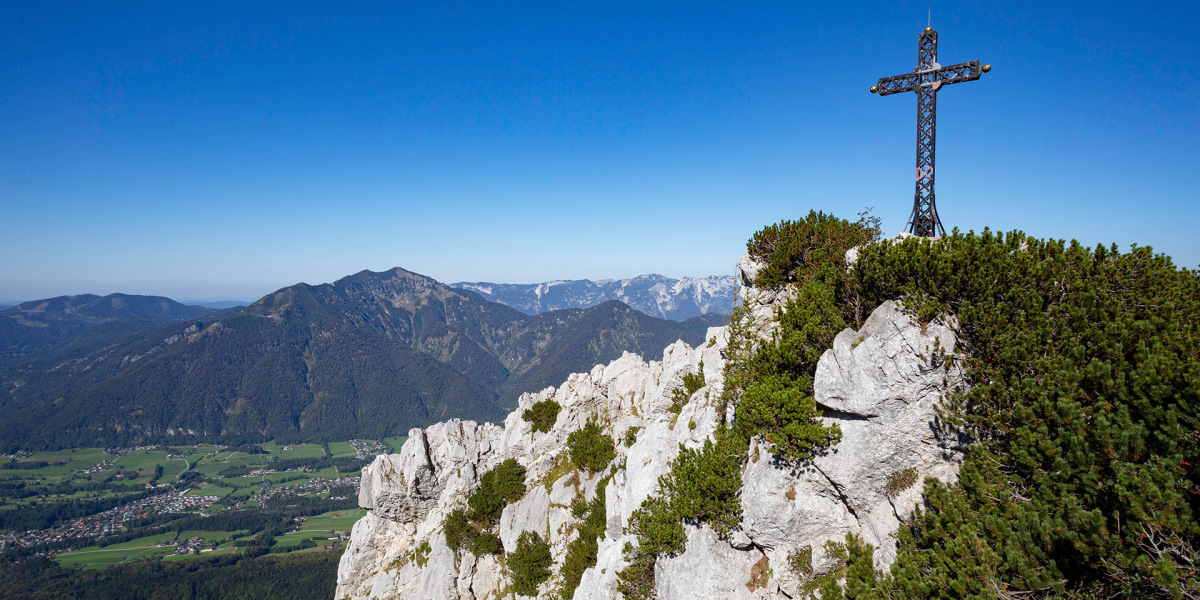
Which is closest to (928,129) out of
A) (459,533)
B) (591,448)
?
(591,448)

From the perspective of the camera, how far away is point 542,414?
51375mm

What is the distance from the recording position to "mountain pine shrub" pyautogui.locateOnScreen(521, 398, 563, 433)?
164 ft

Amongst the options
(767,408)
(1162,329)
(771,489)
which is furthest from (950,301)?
(771,489)

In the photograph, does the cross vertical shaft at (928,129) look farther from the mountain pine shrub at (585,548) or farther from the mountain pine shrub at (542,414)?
the mountain pine shrub at (542,414)

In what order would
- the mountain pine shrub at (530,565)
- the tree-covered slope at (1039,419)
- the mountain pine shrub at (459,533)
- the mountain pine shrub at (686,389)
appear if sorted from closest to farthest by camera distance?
the tree-covered slope at (1039,419) → the mountain pine shrub at (686,389) → the mountain pine shrub at (530,565) → the mountain pine shrub at (459,533)

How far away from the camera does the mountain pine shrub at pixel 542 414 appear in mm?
49844

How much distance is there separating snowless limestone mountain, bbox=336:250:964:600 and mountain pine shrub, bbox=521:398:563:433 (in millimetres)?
936

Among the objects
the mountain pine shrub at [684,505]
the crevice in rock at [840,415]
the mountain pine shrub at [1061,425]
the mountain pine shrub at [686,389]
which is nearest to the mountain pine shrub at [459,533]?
the mountain pine shrub at [686,389]

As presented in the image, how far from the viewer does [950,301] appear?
640 inches

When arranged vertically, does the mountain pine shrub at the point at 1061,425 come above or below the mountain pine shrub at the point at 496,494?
above

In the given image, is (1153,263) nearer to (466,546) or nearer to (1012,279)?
(1012,279)

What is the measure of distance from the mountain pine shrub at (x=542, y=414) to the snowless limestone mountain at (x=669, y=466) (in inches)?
36.9

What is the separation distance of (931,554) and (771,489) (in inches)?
218

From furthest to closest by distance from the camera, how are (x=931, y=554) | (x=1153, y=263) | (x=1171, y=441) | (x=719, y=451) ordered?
(x=719, y=451), (x=1153, y=263), (x=931, y=554), (x=1171, y=441)
